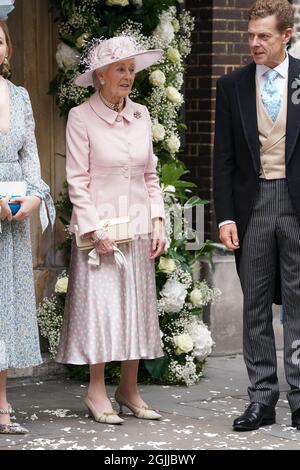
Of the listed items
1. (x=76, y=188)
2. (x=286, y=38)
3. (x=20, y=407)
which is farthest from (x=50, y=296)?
(x=286, y=38)

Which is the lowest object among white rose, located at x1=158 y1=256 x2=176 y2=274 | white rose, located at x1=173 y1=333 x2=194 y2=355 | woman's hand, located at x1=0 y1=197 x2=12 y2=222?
white rose, located at x1=173 y1=333 x2=194 y2=355

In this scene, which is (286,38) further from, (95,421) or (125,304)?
(95,421)

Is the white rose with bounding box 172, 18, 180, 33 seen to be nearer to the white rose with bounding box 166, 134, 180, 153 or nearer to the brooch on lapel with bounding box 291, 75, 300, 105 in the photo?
the white rose with bounding box 166, 134, 180, 153

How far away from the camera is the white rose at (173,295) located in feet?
27.8

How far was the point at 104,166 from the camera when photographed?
7.14 metres

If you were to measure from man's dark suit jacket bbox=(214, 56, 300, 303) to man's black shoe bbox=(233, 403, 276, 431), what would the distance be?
589 millimetres

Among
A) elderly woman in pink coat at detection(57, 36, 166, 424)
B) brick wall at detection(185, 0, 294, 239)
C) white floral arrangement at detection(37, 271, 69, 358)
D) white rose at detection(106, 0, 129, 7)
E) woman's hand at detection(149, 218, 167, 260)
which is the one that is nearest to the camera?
elderly woman in pink coat at detection(57, 36, 166, 424)

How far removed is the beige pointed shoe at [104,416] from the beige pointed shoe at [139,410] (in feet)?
0.43

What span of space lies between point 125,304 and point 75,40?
200cm

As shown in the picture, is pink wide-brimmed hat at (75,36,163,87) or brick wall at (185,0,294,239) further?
brick wall at (185,0,294,239)

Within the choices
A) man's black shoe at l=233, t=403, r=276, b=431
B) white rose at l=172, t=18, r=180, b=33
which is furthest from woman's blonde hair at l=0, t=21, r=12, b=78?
man's black shoe at l=233, t=403, r=276, b=431

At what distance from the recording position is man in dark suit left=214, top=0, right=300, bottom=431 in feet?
22.9

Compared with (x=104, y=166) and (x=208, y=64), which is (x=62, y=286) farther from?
(x=208, y=64)

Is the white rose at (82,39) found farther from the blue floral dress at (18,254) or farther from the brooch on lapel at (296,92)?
the brooch on lapel at (296,92)
